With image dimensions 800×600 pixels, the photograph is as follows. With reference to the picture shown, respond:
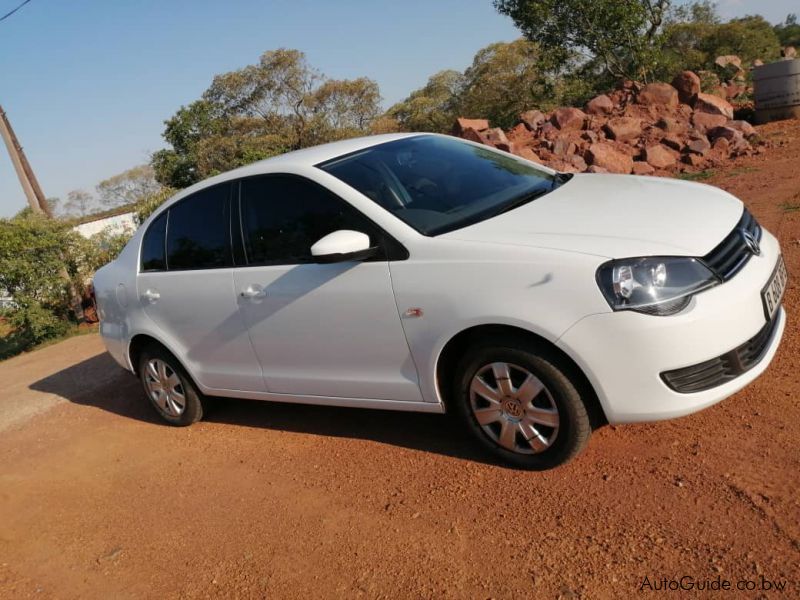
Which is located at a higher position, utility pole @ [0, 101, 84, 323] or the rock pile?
utility pole @ [0, 101, 84, 323]

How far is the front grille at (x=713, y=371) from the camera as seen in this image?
2.90m

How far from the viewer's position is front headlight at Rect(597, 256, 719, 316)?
2855 mm

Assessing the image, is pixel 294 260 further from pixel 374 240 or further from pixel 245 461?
pixel 245 461

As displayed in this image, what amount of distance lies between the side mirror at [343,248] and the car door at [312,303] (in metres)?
0.08

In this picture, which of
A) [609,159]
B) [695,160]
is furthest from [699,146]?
[609,159]

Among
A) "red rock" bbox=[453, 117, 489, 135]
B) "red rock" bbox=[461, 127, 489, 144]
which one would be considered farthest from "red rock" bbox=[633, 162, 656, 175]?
"red rock" bbox=[453, 117, 489, 135]

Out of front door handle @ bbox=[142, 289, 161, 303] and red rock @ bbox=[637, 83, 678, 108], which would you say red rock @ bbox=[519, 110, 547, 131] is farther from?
front door handle @ bbox=[142, 289, 161, 303]

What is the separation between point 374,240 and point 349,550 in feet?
5.06

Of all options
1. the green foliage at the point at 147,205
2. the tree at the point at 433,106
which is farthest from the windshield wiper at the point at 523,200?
the tree at the point at 433,106

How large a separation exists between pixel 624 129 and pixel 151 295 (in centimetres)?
1085

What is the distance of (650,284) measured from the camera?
2871 millimetres

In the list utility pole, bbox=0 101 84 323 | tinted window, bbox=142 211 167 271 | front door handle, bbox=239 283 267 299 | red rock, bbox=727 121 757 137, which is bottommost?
red rock, bbox=727 121 757 137

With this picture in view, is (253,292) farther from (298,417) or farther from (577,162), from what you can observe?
(577,162)

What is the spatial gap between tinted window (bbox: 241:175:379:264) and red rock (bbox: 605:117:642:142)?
34.6ft
